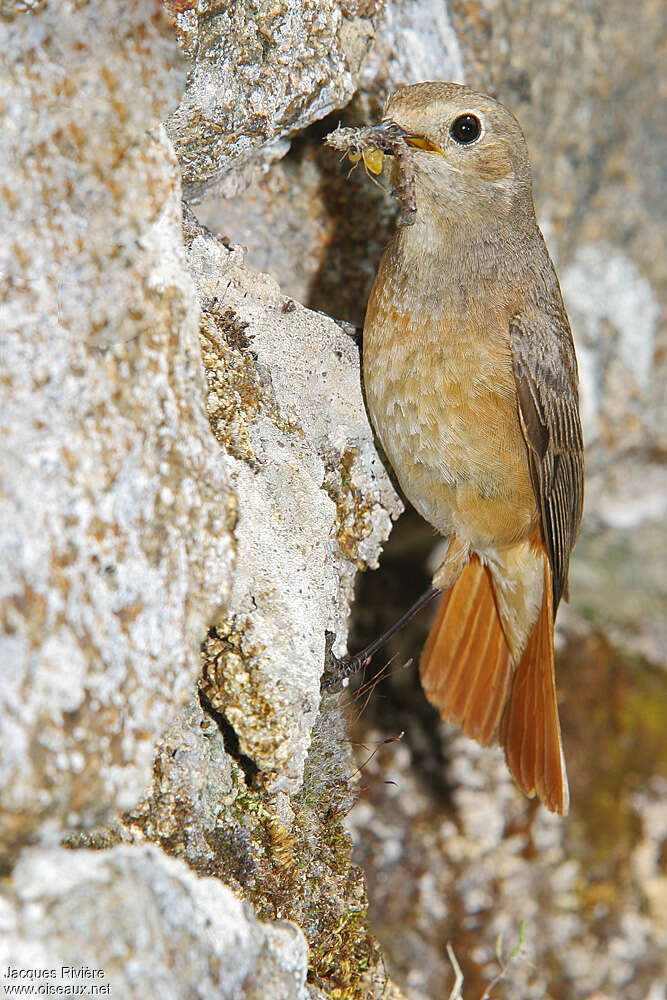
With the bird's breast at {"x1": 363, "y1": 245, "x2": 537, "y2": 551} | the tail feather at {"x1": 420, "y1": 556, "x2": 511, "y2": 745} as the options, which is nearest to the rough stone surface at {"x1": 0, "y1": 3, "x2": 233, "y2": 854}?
the bird's breast at {"x1": 363, "y1": 245, "x2": 537, "y2": 551}

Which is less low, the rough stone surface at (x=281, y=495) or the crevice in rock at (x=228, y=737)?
the rough stone surface at (x=281, y=495)

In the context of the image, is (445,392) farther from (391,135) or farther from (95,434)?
(95,434)

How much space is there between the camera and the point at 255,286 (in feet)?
9.84

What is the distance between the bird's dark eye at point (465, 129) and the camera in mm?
2855

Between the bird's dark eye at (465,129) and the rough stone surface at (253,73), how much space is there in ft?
1.43

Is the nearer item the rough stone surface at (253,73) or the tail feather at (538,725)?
the rough stone surface at (253,73)

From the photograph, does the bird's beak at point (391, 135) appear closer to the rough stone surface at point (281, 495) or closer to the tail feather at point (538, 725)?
the rough stone surface at point (281, 495)

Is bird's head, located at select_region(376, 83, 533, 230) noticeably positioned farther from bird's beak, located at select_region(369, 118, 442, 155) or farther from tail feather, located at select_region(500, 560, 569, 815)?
tail feather, located at select_region(500, 560, 569, 815)

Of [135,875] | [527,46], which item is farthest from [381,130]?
[135,875]

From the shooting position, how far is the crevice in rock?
2.53m

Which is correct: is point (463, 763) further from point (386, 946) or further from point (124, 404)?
point (124, 404)

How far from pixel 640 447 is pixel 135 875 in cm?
401

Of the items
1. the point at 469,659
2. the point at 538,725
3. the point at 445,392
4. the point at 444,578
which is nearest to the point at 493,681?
the point at 469,659

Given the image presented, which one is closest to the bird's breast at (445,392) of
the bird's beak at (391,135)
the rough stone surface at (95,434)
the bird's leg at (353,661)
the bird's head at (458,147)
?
the bird's head at (458,147)
